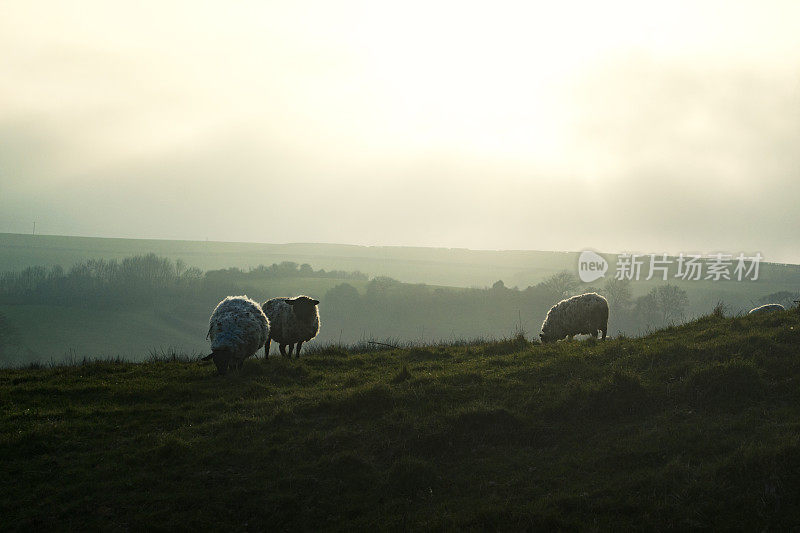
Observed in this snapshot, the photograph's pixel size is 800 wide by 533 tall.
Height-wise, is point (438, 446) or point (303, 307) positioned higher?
point (303, 307)

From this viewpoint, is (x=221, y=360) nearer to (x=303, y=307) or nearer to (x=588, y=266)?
(x=303, y=307)

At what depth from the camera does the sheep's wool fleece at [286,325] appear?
776 inches

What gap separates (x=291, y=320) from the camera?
19891 millimetres

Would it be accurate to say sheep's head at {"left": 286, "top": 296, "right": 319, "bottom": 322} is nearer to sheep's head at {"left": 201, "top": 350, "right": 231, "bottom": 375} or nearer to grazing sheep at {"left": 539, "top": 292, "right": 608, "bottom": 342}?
sheep's head at {"left": 201, "top": 350, "right": 231, "bottom": 375}

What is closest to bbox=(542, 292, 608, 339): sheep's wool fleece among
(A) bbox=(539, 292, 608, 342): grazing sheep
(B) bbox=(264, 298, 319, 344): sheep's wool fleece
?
(A) bbox=(539, 292, 608, 342): grazing sheep

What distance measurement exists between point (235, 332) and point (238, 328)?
206 millimetres

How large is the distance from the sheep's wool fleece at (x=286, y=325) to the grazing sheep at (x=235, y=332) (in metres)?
1.51

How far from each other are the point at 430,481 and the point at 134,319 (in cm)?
14852

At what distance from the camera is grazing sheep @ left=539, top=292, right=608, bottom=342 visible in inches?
870

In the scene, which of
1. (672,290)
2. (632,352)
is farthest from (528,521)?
(672,290)

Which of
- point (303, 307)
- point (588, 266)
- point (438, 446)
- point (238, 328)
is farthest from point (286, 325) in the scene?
point (588, 266)

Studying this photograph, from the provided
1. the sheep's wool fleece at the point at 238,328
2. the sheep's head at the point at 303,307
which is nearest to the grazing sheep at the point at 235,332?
the sheep's wool fleece at the point at 238,328

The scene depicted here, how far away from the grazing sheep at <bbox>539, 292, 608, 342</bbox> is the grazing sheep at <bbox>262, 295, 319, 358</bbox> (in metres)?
10.1

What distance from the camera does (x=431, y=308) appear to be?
13738 cm
